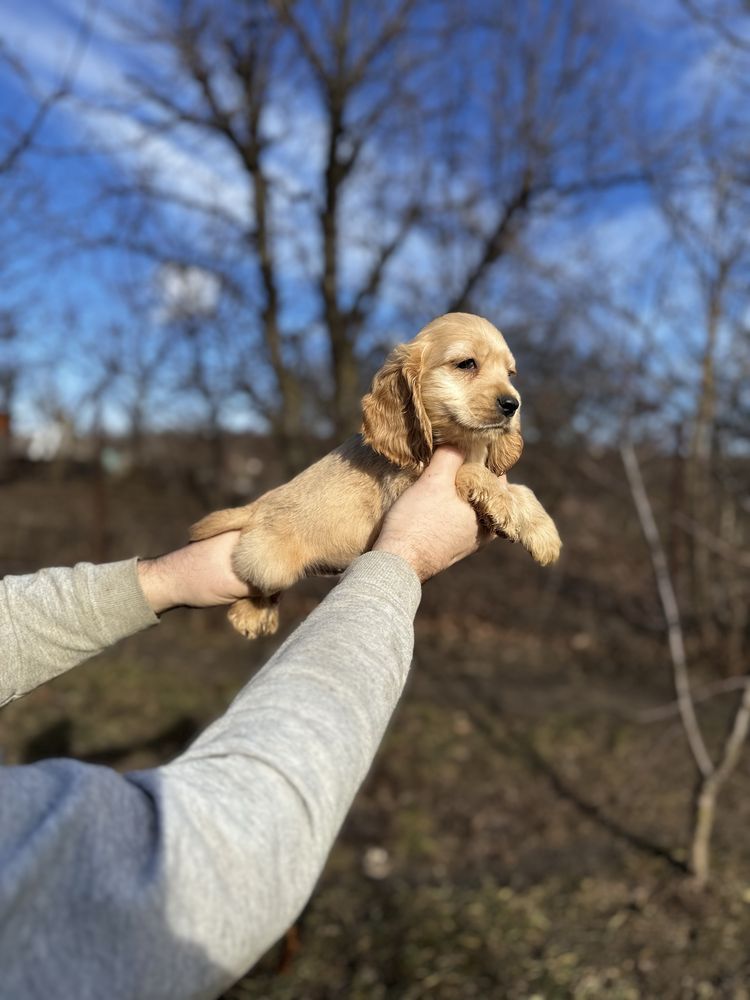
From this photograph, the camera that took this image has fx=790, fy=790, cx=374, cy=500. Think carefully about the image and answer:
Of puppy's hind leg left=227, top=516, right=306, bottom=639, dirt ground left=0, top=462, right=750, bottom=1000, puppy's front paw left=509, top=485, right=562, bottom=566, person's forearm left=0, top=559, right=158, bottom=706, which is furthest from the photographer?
dirt ground left=0, top=462, right=750, bottom=1000

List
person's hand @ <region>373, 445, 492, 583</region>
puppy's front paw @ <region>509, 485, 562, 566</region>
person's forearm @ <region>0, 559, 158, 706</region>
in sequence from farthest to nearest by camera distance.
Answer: puppy's front paw @ <region>509, 485, 562, 566</region> < person's forearm @ <region>0, 559, 158, 706</region> < person's hand @ <region>373, 445, 492, 583</region>

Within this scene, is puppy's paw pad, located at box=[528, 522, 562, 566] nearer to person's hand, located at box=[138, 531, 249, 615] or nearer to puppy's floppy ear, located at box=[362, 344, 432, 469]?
puppy's floppy ear, located at box=[362, 344, 432, 469]

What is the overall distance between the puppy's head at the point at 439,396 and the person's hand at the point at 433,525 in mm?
80

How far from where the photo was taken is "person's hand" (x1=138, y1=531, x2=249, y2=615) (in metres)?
2.33

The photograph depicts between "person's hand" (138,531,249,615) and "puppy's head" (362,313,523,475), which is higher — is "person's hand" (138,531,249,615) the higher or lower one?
the lower one

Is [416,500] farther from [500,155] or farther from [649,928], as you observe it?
[500,155]

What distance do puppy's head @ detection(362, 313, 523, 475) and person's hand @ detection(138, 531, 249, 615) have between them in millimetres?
578

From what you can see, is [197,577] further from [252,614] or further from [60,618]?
[60,618]

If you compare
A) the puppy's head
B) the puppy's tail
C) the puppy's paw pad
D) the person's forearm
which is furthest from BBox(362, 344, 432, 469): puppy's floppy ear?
the person's forearm

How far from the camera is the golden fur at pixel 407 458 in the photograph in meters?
2.20

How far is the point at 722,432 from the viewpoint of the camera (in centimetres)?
815

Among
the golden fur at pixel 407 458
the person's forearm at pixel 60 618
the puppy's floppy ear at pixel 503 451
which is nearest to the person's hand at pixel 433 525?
the golden fur at pixel 407 458

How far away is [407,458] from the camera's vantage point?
224cm

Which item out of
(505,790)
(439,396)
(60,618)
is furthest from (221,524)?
(505,790)
